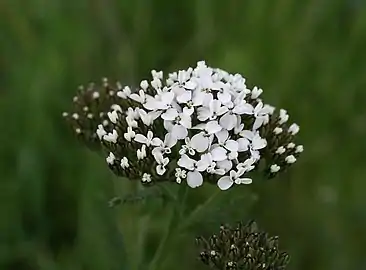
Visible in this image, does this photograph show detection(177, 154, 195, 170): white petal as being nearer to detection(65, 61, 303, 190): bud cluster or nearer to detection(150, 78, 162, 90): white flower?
detection(65, 61, 303, 190): bud cluster

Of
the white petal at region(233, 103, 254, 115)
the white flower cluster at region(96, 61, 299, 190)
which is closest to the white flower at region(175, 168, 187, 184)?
the white flower cluster at region(96, 61, 299, 190)

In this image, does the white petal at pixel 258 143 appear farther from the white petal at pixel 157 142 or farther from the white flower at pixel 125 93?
the white flower at pixel 125 93

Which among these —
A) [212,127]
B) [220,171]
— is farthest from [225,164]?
[212,127]

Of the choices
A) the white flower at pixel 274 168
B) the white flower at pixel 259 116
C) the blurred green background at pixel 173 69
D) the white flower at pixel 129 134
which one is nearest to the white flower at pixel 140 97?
the white flower at pixel 129 134

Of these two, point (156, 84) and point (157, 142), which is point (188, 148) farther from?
point (156, 84)

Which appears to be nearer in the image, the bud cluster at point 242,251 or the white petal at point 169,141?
the bud cluster at point 242,251

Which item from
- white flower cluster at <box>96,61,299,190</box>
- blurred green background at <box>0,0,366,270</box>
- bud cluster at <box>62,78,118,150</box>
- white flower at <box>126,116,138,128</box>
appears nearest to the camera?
white flower cluster at <box>96,61,299,190</box>

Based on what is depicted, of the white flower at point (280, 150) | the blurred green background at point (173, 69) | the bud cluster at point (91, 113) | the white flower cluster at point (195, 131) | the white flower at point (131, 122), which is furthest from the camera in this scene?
the blurred green background at point (173, 69)
